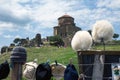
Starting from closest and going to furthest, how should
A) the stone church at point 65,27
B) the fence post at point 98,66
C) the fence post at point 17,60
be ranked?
the fence post at point 17,60
the fence post at point 98,66
the stone church at point 65,27

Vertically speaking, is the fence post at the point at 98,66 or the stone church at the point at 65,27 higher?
the stone church at the point at 65,27

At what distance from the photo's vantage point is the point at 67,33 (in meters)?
112

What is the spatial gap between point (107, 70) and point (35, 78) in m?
1.58

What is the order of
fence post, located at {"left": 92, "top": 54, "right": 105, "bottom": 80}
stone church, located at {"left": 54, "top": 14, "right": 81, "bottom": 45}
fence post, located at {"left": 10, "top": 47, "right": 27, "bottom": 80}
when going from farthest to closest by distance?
stone church, located at {"left": 54, "top": 14, "right": 81, "bottom": 45}, fence post, located at {"left": 92, "top": 54, "right": 105, "bottom": 80}, fence post, located at {"left": 10, "top": 47, "right": 27, "bottom": 80}

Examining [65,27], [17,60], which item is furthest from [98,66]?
[65,27]

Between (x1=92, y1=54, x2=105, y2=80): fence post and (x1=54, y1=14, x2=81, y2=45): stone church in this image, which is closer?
(x1=92, y1=54, x2=105, y2=80): fence post

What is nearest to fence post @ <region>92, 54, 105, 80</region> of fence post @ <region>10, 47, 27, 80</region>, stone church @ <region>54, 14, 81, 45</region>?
fence post @ <region>10, 47, 27, 80</region>

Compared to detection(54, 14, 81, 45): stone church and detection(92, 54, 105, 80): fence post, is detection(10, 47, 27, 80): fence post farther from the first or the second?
detection(54, 14, 81, 45): stone church

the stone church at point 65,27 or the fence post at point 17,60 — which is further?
→ the stone church at point 65,27

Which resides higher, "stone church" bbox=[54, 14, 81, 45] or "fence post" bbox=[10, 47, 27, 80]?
"stone church" bbox=[54, 14, 81, 45]

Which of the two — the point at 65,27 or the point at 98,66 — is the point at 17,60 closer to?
the point at 98,66

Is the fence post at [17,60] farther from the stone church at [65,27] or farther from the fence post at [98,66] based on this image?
the stone church at [65,27]

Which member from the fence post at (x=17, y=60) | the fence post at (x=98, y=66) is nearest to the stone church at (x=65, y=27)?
the fence post at (x=98, y=66)

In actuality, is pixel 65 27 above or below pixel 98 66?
above
